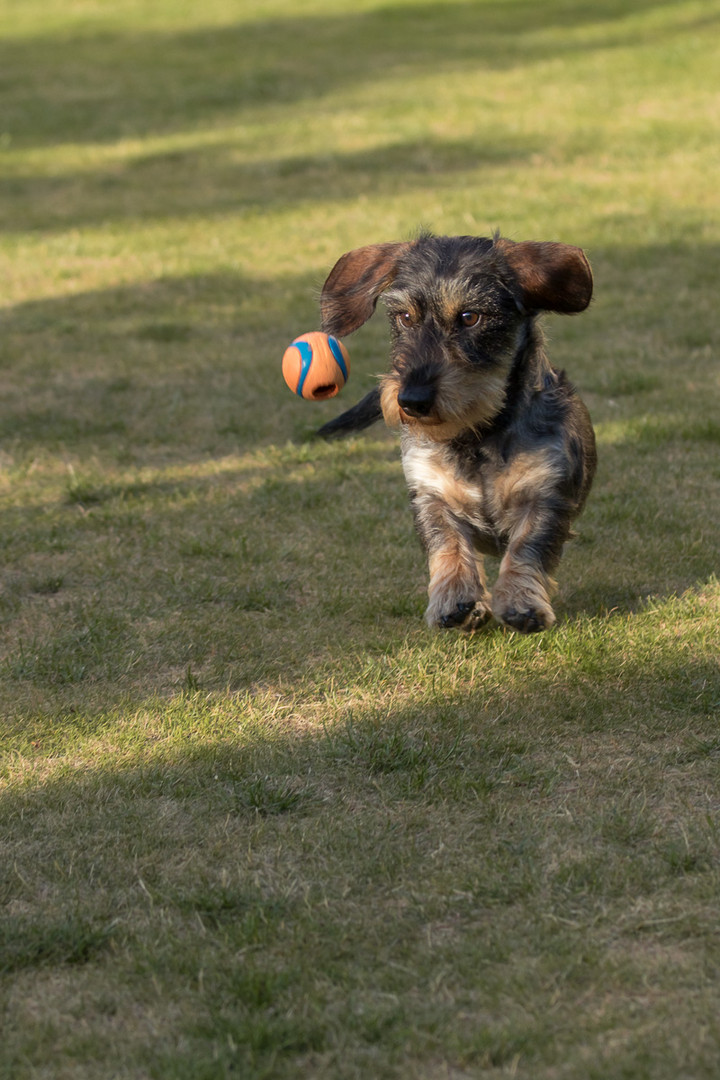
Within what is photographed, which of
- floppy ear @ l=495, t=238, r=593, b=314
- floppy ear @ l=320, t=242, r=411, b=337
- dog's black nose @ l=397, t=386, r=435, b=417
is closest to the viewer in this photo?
dog's black nose @ l=397, t=386, r=435, b=417

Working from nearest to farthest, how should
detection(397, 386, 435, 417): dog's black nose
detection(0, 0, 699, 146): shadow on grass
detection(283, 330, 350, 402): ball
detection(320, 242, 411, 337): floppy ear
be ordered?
detection(397, 386, 435, 417): dog's black nose < detection(320, 242, 411, 337): floppy ear < detection(283, 330, 350, 402): ball < detection(0, 0, 699, 146): shadow on grass

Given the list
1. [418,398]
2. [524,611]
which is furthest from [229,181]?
[524,611]

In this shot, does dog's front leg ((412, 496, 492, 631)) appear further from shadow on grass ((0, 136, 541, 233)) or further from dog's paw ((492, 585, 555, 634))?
shadow on grass ((0, 136, 541, 233))

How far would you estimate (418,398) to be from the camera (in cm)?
466

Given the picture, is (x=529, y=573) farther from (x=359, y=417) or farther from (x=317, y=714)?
(x=359, y=417)

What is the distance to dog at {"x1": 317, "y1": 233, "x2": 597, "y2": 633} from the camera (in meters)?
4.82

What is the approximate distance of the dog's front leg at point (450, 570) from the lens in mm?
4879

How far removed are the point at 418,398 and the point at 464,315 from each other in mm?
446

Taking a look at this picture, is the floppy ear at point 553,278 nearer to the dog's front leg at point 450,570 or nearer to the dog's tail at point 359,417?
the dog's front leg at point 450,570

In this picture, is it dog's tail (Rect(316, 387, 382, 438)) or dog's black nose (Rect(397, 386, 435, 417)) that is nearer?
dog's black nose (Rect(397, 386, 435, 417))

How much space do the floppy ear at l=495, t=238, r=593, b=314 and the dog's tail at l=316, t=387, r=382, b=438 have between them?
123cm

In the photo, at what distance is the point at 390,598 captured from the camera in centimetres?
566

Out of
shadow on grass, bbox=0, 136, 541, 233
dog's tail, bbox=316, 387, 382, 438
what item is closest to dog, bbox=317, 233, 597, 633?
dog's tail, bbox=316, 387, 382, 438

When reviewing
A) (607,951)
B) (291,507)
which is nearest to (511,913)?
(607,951)
